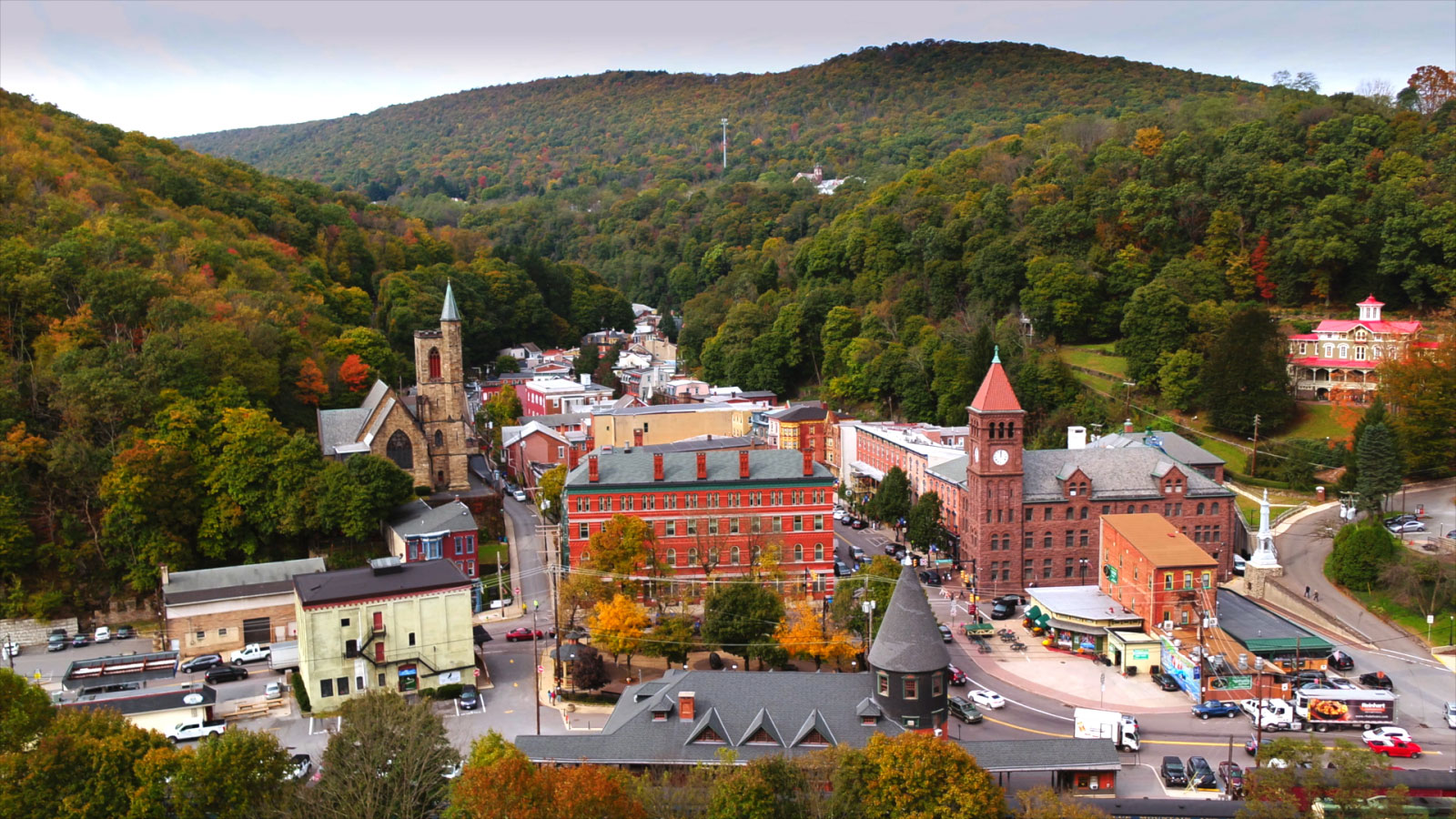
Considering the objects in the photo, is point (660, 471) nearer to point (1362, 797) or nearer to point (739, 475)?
point (739, 475)

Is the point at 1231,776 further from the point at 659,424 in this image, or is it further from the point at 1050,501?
the point at 659,424

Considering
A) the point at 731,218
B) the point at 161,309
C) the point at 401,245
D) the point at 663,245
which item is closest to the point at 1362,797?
the point at 161,309

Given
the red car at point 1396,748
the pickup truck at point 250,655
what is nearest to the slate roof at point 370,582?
the pickup truck at point 250,655

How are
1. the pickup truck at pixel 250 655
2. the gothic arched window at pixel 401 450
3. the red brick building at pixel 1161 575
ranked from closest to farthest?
1. the pickup truck at pixel 250 655
2. the red brick building at pixel 1161 575
3. the gothic arched window at pixel 401 450

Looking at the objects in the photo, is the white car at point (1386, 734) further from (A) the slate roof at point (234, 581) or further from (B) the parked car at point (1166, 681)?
(A) the slate roof at point (234, 581)

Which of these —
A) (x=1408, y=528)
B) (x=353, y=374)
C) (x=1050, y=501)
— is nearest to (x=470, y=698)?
(x=1050, y=501)
